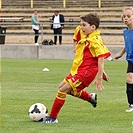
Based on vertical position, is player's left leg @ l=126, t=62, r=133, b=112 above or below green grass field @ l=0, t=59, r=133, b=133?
above

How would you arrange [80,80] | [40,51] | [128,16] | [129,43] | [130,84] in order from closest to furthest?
1. [80,80]
2. [128,16]
3. [129,43]
4. [130,84]
5. [40,51]

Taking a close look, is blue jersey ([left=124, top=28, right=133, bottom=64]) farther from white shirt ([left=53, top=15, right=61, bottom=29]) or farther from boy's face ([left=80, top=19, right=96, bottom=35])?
white shirt ([left=53, top=15, right=61, bottom=29])

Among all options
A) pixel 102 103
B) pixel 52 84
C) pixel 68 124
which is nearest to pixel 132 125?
pixel 68 124

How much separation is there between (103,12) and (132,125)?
31930 mm

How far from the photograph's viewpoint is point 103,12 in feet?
133

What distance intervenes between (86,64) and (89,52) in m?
0.19

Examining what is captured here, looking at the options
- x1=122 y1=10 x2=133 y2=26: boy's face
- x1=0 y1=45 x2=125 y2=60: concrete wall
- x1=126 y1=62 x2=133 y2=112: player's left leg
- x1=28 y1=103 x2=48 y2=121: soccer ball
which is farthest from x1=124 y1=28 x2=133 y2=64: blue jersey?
x1=0 y1=45 x2=125 y2=60: concrete wall

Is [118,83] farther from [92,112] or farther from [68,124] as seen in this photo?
[68,124]

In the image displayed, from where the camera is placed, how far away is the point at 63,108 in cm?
1116

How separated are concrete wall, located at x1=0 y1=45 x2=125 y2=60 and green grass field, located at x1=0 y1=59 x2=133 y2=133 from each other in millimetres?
10388

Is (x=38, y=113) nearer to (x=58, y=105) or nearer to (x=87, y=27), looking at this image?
(x=58, y=105)

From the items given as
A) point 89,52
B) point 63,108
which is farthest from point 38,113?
point 63,108

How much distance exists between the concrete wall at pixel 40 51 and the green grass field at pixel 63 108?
34.1 feet

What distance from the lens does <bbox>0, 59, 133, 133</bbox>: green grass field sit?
880 centimetres
